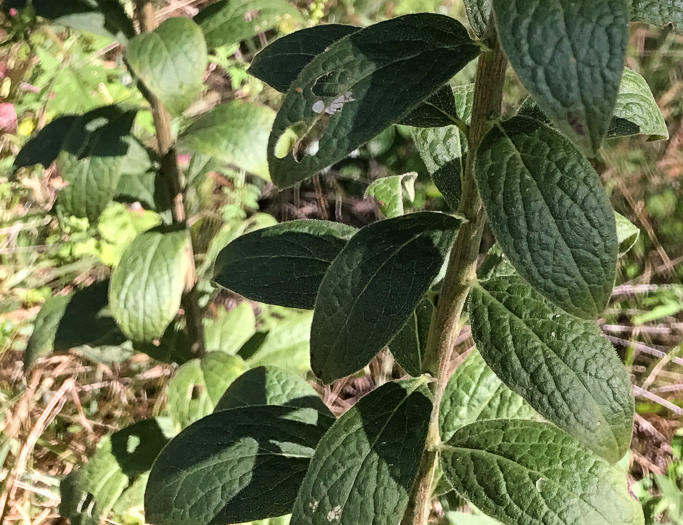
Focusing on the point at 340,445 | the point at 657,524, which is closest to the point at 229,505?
the point at 340,445

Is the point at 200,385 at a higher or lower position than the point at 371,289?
lower

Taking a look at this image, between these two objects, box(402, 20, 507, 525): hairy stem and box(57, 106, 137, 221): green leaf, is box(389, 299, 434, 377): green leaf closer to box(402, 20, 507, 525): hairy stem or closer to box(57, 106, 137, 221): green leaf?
box(402, 20, 507, 525): hairy stem

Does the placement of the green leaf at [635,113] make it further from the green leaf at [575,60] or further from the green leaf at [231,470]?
the green leaf at [231,470]

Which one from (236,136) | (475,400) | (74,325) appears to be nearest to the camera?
(475,400)

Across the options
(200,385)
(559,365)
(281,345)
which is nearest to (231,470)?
(200,385)

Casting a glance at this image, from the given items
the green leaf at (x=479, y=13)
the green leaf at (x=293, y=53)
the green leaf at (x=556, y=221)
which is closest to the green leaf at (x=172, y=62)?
the green leaf at (x=293, y=53)

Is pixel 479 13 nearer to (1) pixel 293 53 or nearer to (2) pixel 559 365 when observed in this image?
(1) pixel 293 53

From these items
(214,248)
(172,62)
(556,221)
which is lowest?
(214,248)
